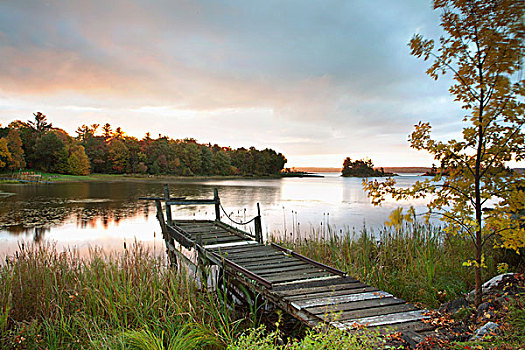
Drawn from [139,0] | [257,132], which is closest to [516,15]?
[139,0]

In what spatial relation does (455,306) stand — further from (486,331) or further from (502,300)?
(486,331)

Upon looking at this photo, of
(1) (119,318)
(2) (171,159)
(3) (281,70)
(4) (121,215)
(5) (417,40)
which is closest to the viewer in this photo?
(5) (417,40)

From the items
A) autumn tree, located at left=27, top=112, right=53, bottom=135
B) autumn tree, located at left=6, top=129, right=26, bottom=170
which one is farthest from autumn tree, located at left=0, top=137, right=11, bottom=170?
autumn tree, located at left=27, top=112, right=53, bottom=135

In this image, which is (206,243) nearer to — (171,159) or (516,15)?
(516,15)

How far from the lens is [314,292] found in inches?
178

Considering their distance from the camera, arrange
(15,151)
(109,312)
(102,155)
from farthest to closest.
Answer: (102,155) < (15,151) < (109,312)

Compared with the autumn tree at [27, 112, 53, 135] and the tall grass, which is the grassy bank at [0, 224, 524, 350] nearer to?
the tall grass

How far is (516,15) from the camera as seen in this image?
3520 millimetres

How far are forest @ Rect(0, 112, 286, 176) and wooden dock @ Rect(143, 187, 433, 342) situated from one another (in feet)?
194

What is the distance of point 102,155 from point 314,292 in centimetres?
7450

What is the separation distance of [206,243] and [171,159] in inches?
3020

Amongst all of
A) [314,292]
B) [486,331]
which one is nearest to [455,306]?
[486,331]

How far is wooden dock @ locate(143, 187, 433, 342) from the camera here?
360 centimetres

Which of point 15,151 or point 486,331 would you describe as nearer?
point 486,331
